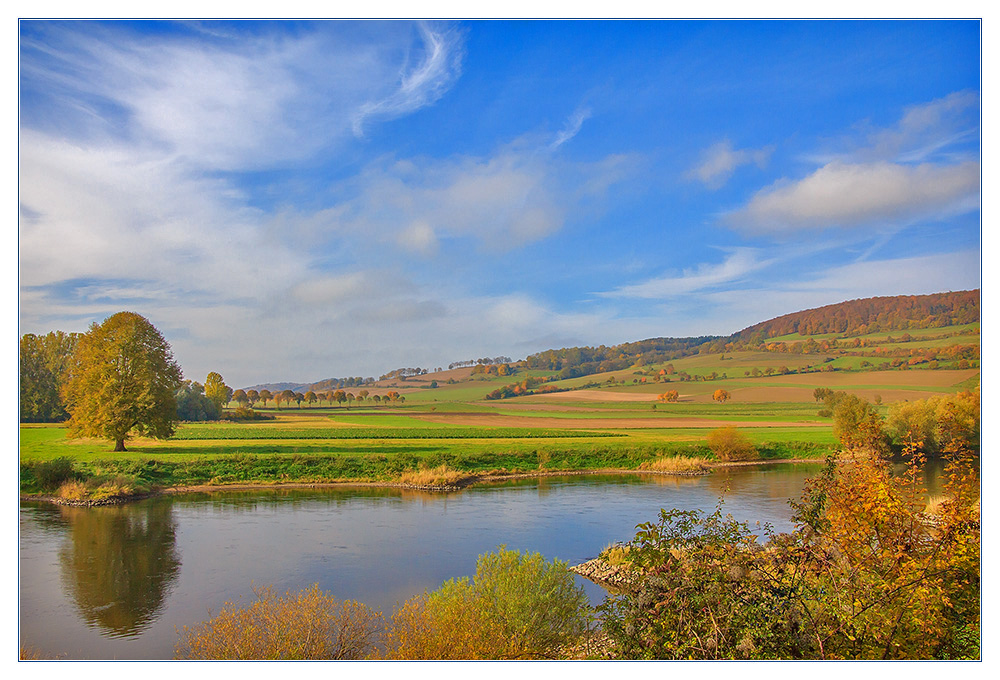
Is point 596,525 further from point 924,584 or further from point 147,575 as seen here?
point 147,575

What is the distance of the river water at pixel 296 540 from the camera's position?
5.92 metres

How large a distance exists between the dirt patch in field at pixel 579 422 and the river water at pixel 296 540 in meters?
0.67

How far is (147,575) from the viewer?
256 inches

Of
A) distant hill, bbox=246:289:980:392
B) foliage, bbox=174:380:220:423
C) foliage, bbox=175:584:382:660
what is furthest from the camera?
foliage, bbox=174:380:220:423

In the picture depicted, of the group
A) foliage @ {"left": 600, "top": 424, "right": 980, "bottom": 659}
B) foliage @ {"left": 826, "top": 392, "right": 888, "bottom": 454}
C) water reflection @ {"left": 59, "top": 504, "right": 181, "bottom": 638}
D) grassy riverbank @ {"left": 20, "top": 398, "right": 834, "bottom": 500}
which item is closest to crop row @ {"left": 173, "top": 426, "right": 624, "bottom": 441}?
grassy riverbank @ {"left": 20, "top": 398, "right": 834, "bottom": 500}

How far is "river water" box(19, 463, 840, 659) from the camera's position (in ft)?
19.4

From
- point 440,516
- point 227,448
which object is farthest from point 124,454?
point 440,516

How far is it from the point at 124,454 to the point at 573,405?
5905 millimetres

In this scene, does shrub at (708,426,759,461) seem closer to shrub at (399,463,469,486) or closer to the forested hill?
the forested hill

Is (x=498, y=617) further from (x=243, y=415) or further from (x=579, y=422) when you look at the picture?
(x=243, y=415)

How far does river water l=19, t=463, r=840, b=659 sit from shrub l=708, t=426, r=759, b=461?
8.0 inches

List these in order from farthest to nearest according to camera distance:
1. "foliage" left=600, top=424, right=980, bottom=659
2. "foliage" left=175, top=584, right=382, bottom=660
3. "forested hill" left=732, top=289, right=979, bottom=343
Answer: "forested hill" left=732, top=289, right=979, bottom=343 → "foliage" left=175, top=584, right=382, bottom=660 → "foliage" left=600, top=424, right=980, bottom=659

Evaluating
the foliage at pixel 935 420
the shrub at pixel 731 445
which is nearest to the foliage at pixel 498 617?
the shrub at pixel 731 445

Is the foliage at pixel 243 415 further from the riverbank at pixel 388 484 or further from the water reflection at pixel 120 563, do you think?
the water reflection at pixel 120 563
